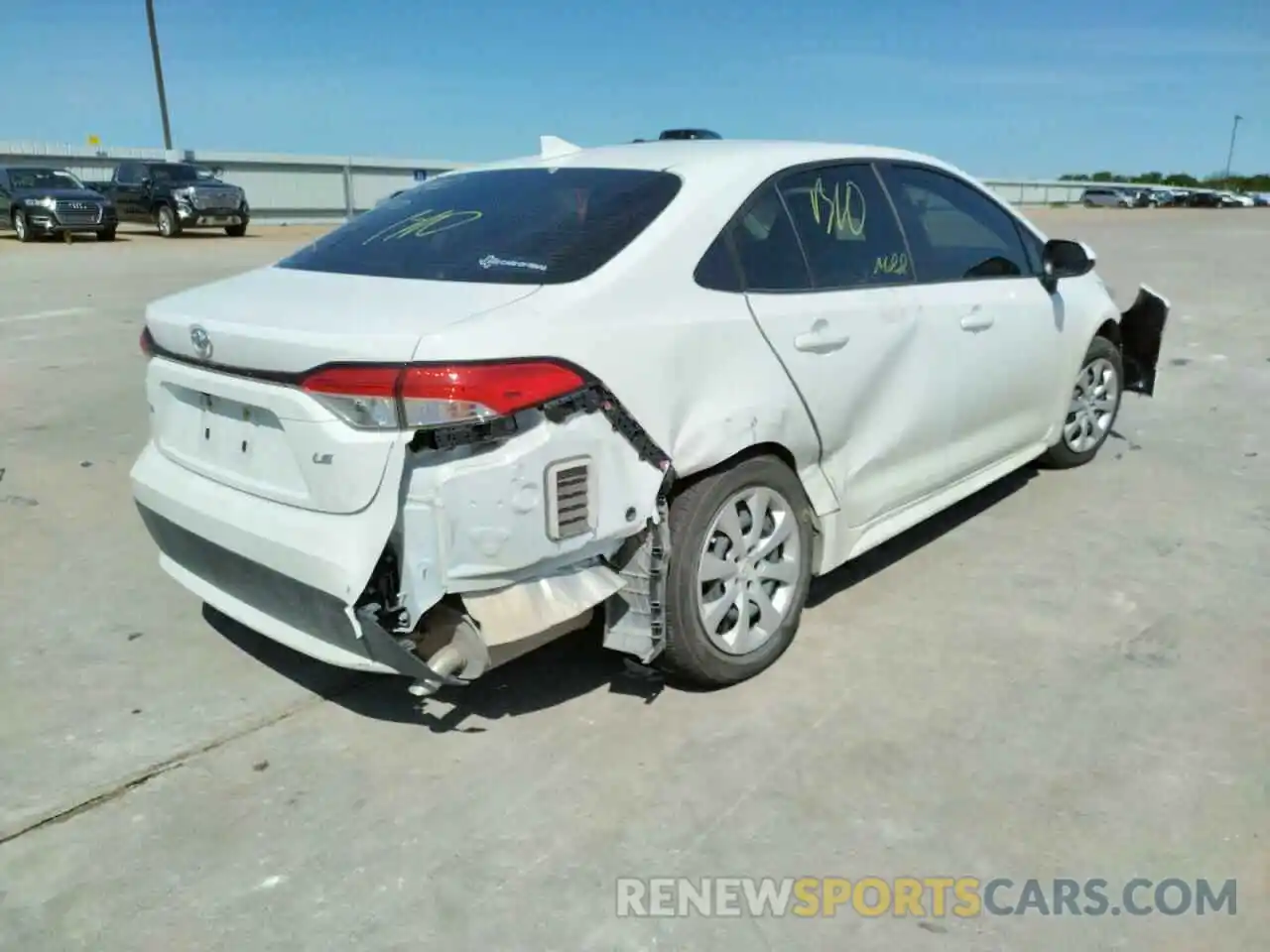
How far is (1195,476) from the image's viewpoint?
215 inches

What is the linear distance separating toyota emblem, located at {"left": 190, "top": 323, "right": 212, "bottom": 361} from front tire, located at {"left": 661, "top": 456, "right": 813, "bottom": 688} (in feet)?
4.56

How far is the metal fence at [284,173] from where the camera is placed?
31281 mm

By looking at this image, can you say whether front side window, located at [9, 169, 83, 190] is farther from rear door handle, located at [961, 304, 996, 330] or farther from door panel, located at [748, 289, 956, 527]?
door panel, located at [748, 289, 956, 527]

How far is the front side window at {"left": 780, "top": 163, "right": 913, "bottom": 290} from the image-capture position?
11.6 ft

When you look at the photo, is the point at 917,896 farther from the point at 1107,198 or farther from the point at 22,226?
the point at 1107,198

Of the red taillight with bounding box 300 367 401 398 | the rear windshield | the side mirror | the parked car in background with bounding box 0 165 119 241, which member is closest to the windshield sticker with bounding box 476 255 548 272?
the rear windshield

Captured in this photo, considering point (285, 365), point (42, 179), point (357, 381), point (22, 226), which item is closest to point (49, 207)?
point (22, 226)

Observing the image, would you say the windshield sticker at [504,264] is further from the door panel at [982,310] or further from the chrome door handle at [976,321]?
the chrome door handle at [976,321]

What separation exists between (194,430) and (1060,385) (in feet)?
12.8

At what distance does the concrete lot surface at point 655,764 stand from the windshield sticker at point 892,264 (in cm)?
123

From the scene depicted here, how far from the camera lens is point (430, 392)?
2.48 m

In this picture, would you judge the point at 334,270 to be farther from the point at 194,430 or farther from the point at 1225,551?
the point at 1225,551

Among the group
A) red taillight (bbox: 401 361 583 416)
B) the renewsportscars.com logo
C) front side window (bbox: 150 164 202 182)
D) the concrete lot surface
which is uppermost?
front side window (bbox: 150 164 202 182)

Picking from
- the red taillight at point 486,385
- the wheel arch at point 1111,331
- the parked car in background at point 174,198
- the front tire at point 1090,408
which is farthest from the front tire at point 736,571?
the parked car in background at point 174,198
